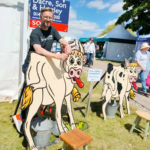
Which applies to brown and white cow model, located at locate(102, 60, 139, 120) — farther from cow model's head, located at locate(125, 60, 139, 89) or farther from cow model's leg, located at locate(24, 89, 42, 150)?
cow model's leg, located at locate(24, 89, 42, 150)

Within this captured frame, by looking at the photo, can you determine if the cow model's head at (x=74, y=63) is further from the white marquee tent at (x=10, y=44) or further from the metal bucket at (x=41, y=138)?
the white marquee tent at (x=10, y=44)

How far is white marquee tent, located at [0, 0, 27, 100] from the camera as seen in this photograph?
11.7ft

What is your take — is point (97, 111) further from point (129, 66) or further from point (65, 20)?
point (65, 20)

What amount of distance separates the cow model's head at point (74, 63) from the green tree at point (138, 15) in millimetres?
14921

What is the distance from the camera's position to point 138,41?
44.2 feet

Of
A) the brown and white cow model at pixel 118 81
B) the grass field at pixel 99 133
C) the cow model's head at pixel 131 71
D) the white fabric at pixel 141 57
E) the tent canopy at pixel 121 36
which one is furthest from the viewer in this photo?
the tent canopy at pixel 121 36

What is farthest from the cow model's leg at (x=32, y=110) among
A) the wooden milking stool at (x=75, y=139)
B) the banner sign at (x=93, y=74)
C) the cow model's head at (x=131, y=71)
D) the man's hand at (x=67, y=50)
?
the cow model's head at (x=131, y=71)

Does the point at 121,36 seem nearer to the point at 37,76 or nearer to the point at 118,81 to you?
the point at 118,81

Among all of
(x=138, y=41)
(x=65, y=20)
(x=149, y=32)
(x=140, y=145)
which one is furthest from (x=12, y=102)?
(x=149, y=32)

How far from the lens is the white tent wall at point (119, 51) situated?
17328 mm

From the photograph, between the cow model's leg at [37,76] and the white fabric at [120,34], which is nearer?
the cow model's leg at [37,76]

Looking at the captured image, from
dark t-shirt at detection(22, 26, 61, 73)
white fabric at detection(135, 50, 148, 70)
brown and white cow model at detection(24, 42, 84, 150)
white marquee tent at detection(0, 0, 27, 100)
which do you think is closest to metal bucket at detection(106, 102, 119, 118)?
brown and white cow model at detection(24, 42, 84, 150)

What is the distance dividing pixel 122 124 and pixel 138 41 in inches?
473

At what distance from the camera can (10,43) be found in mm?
3785
